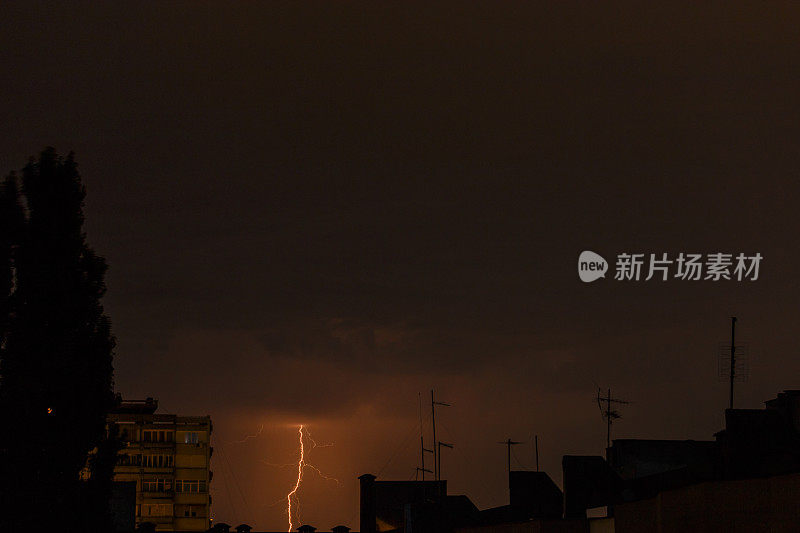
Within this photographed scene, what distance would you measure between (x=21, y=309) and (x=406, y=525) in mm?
36466

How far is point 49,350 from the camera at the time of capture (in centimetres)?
3353

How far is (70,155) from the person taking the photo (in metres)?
36.3

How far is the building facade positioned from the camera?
5994 inches

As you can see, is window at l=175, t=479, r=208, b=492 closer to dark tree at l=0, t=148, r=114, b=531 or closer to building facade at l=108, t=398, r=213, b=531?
building facade at l=108, t=398, r=213, b=531

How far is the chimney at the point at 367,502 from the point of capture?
75625 mm

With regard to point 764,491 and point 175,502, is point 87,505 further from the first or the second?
point 175,502

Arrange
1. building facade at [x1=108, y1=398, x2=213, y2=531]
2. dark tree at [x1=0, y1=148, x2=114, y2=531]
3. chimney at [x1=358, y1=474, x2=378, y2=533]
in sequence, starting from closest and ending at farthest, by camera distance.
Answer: dark tree at [x1=0, y1=148, x2=114, y2=531] < chimney at [x1=358, y1=474, x2=378, y2=533] < building facade at [x1=108, y1=398, x2=213, y2=531]

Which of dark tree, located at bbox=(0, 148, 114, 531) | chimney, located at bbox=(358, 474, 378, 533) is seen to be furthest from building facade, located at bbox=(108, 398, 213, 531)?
dark tree, located at bbox=(0, 148, 114, 531)

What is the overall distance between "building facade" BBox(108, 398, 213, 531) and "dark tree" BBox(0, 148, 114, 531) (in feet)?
394

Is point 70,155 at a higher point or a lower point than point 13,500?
higher

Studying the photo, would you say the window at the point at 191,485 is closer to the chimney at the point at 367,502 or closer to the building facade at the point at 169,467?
the building facade at the point at 169,467

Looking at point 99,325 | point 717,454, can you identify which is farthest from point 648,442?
point 99,325

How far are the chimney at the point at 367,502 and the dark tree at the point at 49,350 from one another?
42179mm

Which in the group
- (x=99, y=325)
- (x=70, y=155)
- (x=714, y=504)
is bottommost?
(x=714, y=504)
